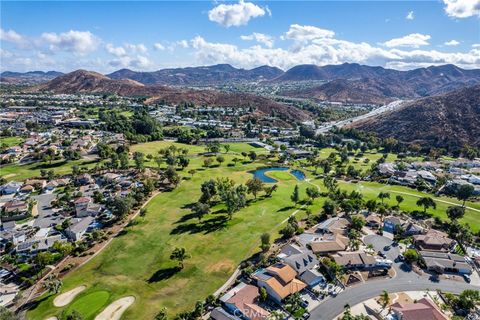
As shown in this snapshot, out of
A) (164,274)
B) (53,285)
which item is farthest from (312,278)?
(53,285)

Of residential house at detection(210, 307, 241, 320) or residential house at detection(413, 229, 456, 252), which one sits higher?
residential house at detection(413, 229, 456, 252)

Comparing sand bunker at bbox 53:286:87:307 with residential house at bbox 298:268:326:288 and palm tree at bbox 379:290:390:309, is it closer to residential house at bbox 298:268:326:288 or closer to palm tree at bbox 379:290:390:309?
residential house at bbox 298:268:326:288

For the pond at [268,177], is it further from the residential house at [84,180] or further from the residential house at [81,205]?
the residential house at [81,205]

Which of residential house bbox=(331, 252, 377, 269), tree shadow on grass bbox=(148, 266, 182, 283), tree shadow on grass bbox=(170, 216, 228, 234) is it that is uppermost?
residential house bbox=(331, 252, 377, 269)

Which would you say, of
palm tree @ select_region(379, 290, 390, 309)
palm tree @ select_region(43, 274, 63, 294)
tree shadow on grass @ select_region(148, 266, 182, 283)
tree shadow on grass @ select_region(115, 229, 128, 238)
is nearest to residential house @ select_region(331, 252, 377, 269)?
palm tree @ select_region(379, 290, 390, 309)

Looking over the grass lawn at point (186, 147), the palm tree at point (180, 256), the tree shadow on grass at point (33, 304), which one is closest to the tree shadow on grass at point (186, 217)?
the palm tree at point (180, 256)

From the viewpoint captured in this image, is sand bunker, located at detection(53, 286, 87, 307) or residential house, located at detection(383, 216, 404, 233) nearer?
sand bunker, located at detection(53, 286, 87, 307)

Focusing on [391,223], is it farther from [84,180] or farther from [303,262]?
[84,180]
